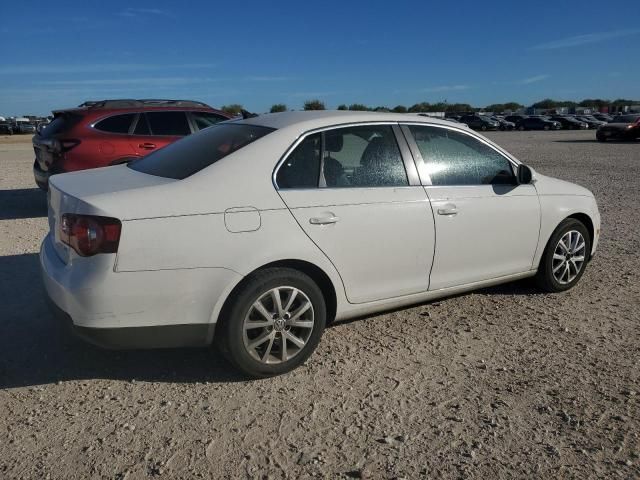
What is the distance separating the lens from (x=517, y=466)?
2.76 meters

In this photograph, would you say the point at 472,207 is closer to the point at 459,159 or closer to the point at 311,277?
the point at 459,159

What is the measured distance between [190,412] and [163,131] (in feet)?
21.3

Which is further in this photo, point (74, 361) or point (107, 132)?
point (107, 132)

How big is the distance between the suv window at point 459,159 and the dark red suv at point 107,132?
17.5 feet

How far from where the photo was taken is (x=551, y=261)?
5.06 m

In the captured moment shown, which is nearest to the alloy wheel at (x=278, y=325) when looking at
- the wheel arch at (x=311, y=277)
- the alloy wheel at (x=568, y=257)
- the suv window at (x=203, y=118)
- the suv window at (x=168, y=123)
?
the wheel arch at (x=311, y=277)

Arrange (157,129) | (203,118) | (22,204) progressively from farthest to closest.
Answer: (22,204) → (203,118) → (157,129)

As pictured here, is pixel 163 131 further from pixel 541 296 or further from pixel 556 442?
pixel 556 442

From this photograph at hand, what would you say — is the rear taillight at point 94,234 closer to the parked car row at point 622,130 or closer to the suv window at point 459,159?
the suv window at point 459,159

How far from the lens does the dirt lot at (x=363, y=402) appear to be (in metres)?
2.79

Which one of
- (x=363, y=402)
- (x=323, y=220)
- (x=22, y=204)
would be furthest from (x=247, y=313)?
(x=22, y=204)

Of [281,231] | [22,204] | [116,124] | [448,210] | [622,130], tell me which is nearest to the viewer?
[281,231]

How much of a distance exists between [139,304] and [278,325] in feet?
2.76

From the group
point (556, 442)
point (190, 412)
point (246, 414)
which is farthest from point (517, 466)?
point (190, 412)
